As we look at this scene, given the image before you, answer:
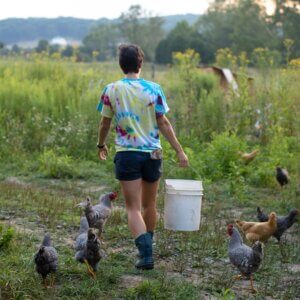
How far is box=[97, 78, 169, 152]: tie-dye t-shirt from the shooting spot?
5.50 metres

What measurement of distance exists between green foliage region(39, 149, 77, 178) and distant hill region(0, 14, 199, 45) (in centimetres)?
10681

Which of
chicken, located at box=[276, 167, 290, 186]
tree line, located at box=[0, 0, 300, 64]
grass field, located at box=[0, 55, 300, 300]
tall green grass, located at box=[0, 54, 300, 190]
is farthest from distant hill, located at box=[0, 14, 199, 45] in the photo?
chicken, located at box=[276, 167, 290, 186]

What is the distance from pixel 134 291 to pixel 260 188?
5536mm

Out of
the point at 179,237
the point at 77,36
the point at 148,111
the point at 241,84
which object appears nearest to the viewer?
the point at 148,111

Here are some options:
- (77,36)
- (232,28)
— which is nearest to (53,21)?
(77,36)

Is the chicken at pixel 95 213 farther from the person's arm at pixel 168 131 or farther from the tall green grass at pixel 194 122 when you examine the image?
the tall green grass at pixel 194 122

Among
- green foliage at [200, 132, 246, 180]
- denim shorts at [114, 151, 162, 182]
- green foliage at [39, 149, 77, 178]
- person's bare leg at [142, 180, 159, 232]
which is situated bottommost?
green foliage at [39, 149, 77, 178]

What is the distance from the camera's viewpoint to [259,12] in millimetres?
66250

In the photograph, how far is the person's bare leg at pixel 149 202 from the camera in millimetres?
5766

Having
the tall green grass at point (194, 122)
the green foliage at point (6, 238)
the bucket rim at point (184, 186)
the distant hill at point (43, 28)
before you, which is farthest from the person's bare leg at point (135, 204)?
the distant hill at point (43, 28)

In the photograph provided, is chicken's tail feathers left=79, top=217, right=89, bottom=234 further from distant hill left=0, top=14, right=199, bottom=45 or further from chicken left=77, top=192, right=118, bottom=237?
distant hill left=0, top=14, right=199, bottom=45

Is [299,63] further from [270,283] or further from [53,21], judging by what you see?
[53,21]

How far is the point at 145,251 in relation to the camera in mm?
5613

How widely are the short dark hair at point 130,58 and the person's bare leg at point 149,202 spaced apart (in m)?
1.07
